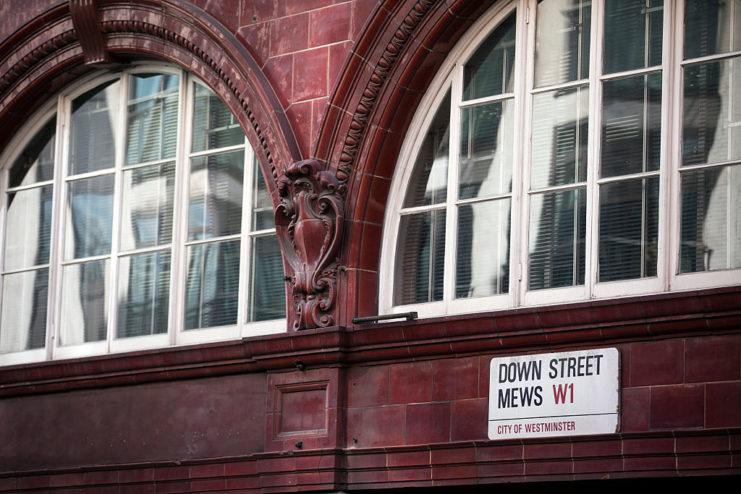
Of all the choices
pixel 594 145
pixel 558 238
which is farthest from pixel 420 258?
pixel 594 145

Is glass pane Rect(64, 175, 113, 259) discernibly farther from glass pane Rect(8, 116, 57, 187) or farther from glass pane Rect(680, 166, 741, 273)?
glass pane Rect(680, 166, 741, 273)

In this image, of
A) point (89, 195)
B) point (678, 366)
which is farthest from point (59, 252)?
point (678, 366)

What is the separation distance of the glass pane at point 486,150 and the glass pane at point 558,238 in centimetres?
39

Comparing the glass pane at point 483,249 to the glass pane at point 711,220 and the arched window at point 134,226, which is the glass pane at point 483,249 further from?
the arched window at point 134,226

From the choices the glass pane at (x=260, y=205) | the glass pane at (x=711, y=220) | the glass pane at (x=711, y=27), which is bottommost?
the glass pane at (x=711, y=220)

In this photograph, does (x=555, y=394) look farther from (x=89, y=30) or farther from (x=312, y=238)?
(x=89, y=30)

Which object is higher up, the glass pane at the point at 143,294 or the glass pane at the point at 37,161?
the glass pane at the point at 37,161

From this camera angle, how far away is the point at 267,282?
12.5 m

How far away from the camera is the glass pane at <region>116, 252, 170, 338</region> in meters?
13.2

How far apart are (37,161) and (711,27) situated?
697 centimetres

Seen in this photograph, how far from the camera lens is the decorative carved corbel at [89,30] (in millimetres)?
13672

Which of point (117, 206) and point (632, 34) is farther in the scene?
point (117, 206)

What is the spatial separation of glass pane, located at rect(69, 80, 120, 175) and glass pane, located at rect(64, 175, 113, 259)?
17 cm

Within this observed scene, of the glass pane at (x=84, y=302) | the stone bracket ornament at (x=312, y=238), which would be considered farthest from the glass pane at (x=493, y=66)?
the glass pane at (x=84, y=302)
